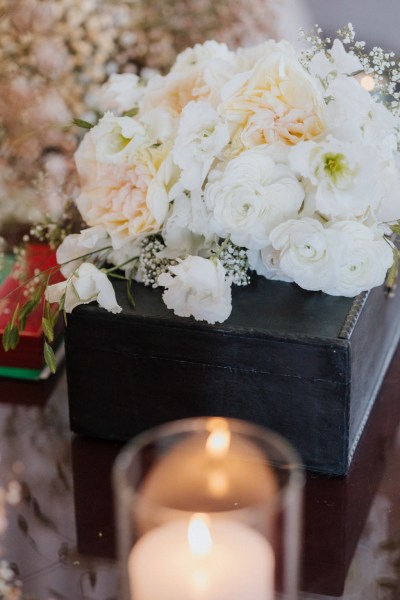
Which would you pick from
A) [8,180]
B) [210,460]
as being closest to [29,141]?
[8,180]

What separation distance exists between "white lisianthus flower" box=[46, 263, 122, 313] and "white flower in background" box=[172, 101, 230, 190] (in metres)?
0.12

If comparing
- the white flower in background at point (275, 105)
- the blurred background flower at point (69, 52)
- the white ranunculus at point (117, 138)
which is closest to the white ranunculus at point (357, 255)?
the white flower in background at point (275, 105)

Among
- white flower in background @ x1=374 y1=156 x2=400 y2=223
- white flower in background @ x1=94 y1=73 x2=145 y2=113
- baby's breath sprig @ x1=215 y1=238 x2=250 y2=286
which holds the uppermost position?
white flower in background @ x1=374 y1=156 x2=400 y2=223

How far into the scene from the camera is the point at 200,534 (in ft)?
1.89

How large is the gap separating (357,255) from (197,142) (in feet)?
0.62

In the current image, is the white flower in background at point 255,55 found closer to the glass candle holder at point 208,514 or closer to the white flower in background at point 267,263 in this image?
the white flower in background at point 267,263

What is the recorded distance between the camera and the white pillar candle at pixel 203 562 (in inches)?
22.4

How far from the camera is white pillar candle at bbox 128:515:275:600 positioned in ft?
1.87

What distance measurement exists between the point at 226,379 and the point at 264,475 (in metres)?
0.35

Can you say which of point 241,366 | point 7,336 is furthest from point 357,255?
point 7,336

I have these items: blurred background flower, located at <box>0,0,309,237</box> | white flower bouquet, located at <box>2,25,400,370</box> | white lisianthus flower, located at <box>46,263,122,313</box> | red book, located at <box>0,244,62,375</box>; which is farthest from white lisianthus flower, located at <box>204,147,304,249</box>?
blurred background flower, located at <box>0,0,309,237</box>

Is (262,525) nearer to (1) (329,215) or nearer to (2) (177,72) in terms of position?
(1) (329,215)

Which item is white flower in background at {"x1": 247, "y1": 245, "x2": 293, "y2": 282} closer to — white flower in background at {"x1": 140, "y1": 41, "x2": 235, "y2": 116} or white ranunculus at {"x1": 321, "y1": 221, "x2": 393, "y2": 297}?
white ranunculus at {"x1": 321, "y1": 221, "x2": 393, "y2": 297}

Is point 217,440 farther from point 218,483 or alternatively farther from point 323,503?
point 323,503
